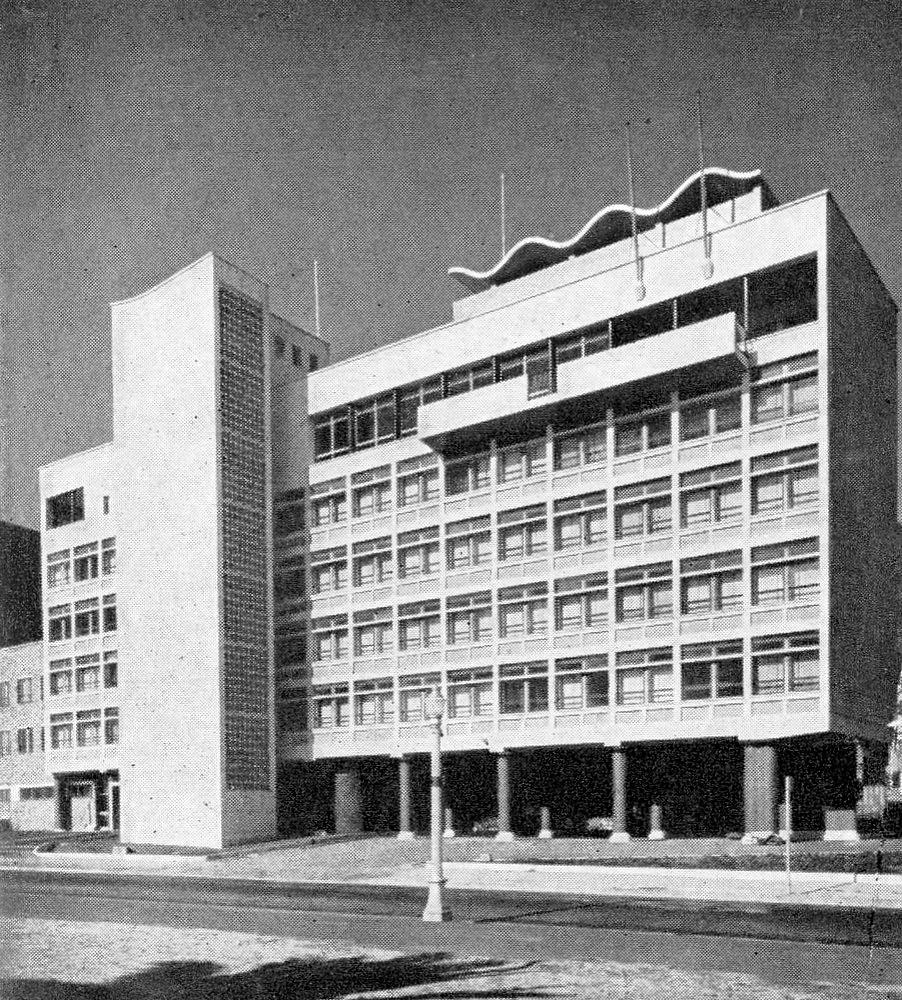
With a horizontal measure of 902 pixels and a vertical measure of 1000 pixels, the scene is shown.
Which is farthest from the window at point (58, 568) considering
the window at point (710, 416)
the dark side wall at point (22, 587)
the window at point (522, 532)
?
the window at point (710, 416)

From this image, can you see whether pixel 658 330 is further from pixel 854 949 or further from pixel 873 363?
pixel 854 949

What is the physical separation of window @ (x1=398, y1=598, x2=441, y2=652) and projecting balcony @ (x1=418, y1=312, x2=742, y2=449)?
7.60 metres

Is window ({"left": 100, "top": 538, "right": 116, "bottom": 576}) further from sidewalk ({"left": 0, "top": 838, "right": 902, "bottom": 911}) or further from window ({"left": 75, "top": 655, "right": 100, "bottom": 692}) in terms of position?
sidewalk ({"left": 0, "top": 838, "right": 902, "bottom": 911})

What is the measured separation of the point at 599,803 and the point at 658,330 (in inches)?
869

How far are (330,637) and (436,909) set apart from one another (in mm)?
34845

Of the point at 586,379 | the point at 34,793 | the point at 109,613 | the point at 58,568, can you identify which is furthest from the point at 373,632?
the point at 34,793

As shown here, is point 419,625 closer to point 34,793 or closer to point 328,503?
point 328,503

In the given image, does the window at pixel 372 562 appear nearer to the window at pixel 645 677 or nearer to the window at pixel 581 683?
the window at pixel 581 683

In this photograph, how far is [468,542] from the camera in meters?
54.6

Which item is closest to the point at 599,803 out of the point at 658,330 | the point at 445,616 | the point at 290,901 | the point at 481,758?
the point at 481,758

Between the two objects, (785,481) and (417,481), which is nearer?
(785,481)

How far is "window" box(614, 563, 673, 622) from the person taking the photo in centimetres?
4791

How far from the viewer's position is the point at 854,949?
20375 mm

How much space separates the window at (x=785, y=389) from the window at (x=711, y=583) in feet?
18.3
